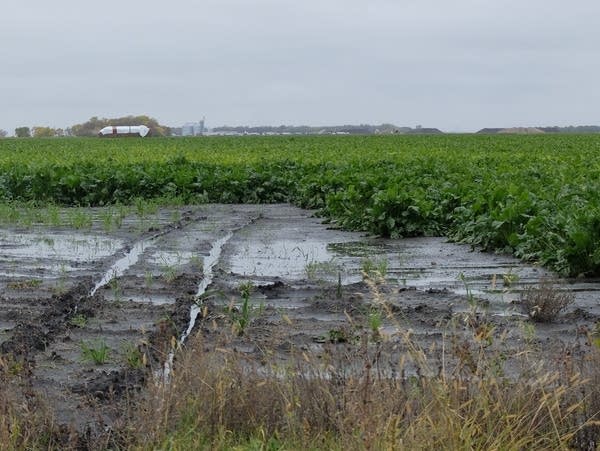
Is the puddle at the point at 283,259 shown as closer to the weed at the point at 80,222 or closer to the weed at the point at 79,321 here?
the weed at the point at 79,321

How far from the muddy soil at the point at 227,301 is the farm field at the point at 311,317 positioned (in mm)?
31

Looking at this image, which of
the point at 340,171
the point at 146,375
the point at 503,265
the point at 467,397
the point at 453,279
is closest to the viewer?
the point at 467,397

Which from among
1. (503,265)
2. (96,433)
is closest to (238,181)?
(503,265)

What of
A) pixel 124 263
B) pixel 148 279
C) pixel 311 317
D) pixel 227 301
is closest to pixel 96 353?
pixel 311 317

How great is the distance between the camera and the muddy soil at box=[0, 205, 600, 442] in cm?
642

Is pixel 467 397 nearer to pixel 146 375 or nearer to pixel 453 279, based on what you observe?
pixel 146 375

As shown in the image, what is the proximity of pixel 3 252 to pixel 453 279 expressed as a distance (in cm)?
570

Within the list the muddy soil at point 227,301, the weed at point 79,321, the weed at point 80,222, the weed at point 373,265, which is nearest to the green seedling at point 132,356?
the muddy soil at point 227,301

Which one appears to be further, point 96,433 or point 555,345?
point 555,345

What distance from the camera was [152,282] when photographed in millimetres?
10477

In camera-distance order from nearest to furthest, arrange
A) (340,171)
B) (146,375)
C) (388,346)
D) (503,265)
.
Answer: (146,375)
(388,346)
(503,265)
(340,171)

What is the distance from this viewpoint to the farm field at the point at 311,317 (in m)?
5.11

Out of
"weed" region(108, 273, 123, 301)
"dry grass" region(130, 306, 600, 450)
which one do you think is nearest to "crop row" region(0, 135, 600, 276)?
"weed" region(108, 273, 123, 301)

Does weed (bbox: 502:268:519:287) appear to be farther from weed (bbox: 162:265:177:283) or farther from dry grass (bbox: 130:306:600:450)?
weed (bbox: 162:265:177:283)
